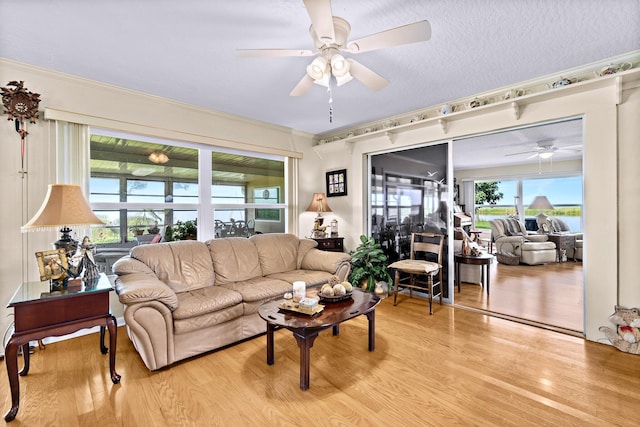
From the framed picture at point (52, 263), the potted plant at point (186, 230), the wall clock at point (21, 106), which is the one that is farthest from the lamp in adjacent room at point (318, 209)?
the wall clock at point (21, 106)

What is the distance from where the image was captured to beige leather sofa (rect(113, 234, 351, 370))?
217cm

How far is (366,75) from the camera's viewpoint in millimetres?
2143

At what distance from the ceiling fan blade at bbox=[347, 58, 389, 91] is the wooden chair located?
7.40ft

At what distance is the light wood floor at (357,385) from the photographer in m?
1.72

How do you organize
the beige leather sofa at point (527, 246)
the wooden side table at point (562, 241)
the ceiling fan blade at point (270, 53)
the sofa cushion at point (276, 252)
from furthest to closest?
the wooden side table at point (562, 241) < the beige leather sofa at point (527, 246) < the sofa cushion at point (276, 252) < the ceiling fan blade at point (270, 53)

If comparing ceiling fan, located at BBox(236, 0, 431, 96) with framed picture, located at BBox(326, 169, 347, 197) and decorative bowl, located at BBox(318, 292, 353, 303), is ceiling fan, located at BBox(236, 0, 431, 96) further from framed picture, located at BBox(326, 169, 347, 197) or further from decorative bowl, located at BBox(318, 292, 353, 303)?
framed picture, located at BBox(326, 169, 347, 197)

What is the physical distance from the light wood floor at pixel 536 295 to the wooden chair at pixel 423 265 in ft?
1.56

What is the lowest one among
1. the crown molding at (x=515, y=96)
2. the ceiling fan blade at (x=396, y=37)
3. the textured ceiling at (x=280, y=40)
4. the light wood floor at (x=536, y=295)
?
the light wood floor at (x=536, y=295)

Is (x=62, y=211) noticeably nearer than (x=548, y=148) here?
Yes

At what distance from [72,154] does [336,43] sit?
2.71 metres

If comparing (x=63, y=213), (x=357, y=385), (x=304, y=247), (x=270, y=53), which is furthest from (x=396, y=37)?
(x=304, y=247)

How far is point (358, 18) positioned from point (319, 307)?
208 cm

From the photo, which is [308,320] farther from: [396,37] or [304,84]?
[396,37]

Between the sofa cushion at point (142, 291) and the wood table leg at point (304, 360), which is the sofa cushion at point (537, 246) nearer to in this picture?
the wood table leg at point (304, 360)
